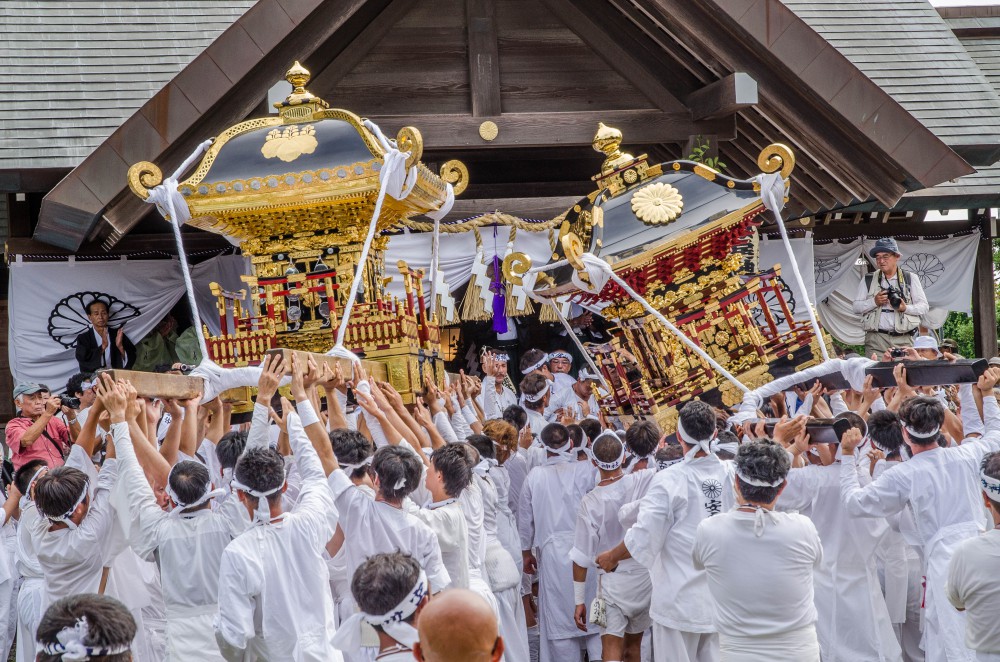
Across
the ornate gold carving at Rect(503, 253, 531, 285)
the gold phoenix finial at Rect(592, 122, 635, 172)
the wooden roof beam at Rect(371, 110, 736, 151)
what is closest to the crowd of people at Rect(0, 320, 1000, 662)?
the ornate gold carving at Rect(503, 253, 531, 285)

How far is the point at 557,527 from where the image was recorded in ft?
24.0

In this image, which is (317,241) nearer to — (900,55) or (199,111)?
(199,111)

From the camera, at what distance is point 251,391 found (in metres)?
7.18

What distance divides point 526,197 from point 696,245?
378 cm

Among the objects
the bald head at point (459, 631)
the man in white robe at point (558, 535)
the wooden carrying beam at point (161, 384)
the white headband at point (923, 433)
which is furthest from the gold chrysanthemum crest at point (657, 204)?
the bald head at point (459, 631)

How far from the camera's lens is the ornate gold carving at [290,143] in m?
7.39

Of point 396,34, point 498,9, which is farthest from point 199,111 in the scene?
point 498,9

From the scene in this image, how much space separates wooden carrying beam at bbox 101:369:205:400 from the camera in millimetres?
4770

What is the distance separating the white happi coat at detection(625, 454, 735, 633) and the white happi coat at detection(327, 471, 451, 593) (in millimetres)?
1282

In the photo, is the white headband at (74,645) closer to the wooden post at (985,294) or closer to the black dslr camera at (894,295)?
the black dslr camera at (894,295)

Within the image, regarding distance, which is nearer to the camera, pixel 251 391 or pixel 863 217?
pixel 251 391

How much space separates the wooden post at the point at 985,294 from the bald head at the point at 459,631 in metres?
10.7

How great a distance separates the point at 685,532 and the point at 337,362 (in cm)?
201

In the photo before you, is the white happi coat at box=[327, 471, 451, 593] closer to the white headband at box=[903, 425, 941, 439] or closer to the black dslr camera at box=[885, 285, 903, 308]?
the white headband at box=[903, 425, 941, 439]
